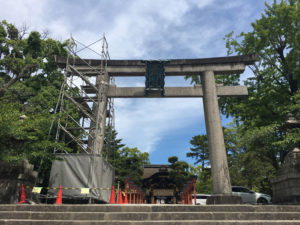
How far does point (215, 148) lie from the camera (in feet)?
36.2

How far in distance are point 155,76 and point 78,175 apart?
21.9 ft

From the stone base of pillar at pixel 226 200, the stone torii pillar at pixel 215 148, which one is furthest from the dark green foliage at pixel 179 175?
the stone base of pillar at pixel 226 200

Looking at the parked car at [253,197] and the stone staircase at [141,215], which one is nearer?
the stone staircase at [141,215]

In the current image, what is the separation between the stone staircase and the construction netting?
12.6ft

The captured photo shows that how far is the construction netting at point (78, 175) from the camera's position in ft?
30.9

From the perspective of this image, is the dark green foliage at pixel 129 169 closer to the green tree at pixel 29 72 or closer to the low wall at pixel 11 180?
the green tree at pixel 29 72

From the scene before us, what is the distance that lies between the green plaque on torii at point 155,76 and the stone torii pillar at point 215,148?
7.87 ft

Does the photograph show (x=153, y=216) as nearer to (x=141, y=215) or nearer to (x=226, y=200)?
(x=141, y=215)

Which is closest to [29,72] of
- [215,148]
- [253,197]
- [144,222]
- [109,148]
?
[109,148]

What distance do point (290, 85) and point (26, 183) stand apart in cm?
1570

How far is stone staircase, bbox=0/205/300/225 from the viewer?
4785 millimetres

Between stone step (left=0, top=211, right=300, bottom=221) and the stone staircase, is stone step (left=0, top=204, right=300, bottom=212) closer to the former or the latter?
the stone staircase

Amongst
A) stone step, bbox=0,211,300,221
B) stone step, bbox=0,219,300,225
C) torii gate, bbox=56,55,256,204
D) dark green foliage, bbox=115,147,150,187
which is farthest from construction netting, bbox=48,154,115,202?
dark green foliage, bbox=115,147,150,187

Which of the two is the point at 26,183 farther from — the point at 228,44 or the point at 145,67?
the point at 228,44
